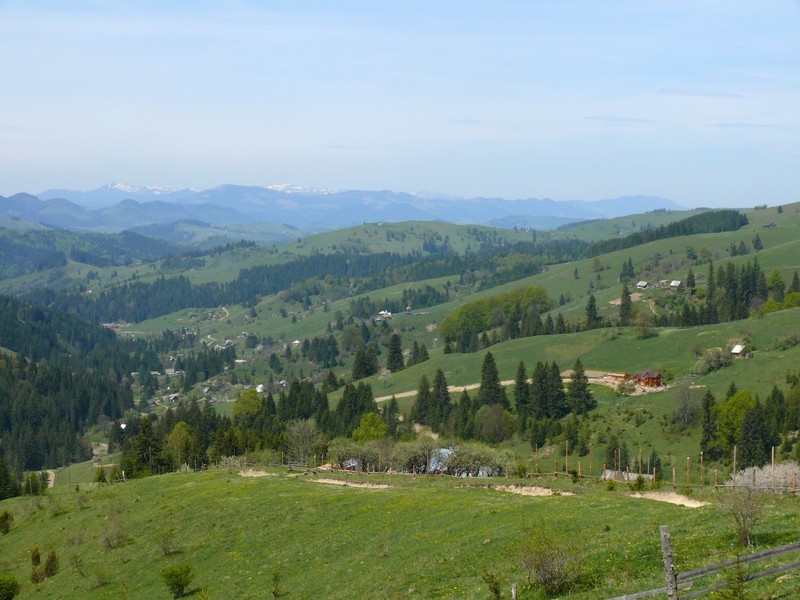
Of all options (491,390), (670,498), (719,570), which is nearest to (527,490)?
(670,498)

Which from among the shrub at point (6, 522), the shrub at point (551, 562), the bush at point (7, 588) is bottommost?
the shrub at point (6, 522)

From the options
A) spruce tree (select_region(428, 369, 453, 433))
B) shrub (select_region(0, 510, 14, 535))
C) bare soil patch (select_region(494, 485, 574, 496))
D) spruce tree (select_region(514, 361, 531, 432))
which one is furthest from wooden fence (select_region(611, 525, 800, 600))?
spruce tree (select_region(428, 369, 453, 433))

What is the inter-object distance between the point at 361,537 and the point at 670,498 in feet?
58.7

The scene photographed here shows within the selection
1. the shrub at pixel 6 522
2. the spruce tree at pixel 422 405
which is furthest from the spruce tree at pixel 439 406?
the shrub at pixel 6 522

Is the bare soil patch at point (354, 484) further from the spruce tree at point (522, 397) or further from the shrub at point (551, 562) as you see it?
the spruce tree at point (522, 397)

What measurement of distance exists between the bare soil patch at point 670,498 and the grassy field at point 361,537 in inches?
37.8

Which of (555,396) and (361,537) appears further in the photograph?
(555,396)

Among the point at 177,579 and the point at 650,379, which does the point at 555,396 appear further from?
the point at 177,579

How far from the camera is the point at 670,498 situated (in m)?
46.9

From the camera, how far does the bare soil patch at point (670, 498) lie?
146ft

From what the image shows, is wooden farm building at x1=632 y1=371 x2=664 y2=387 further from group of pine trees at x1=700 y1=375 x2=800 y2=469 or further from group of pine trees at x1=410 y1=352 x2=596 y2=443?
group of pine trees at x1=700 y1=375 x2=800 y2=469

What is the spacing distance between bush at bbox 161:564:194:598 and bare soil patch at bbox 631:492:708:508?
26.4 m

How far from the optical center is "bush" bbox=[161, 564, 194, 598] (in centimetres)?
4588

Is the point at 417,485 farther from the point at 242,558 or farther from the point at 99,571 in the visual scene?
the point at 99,571
